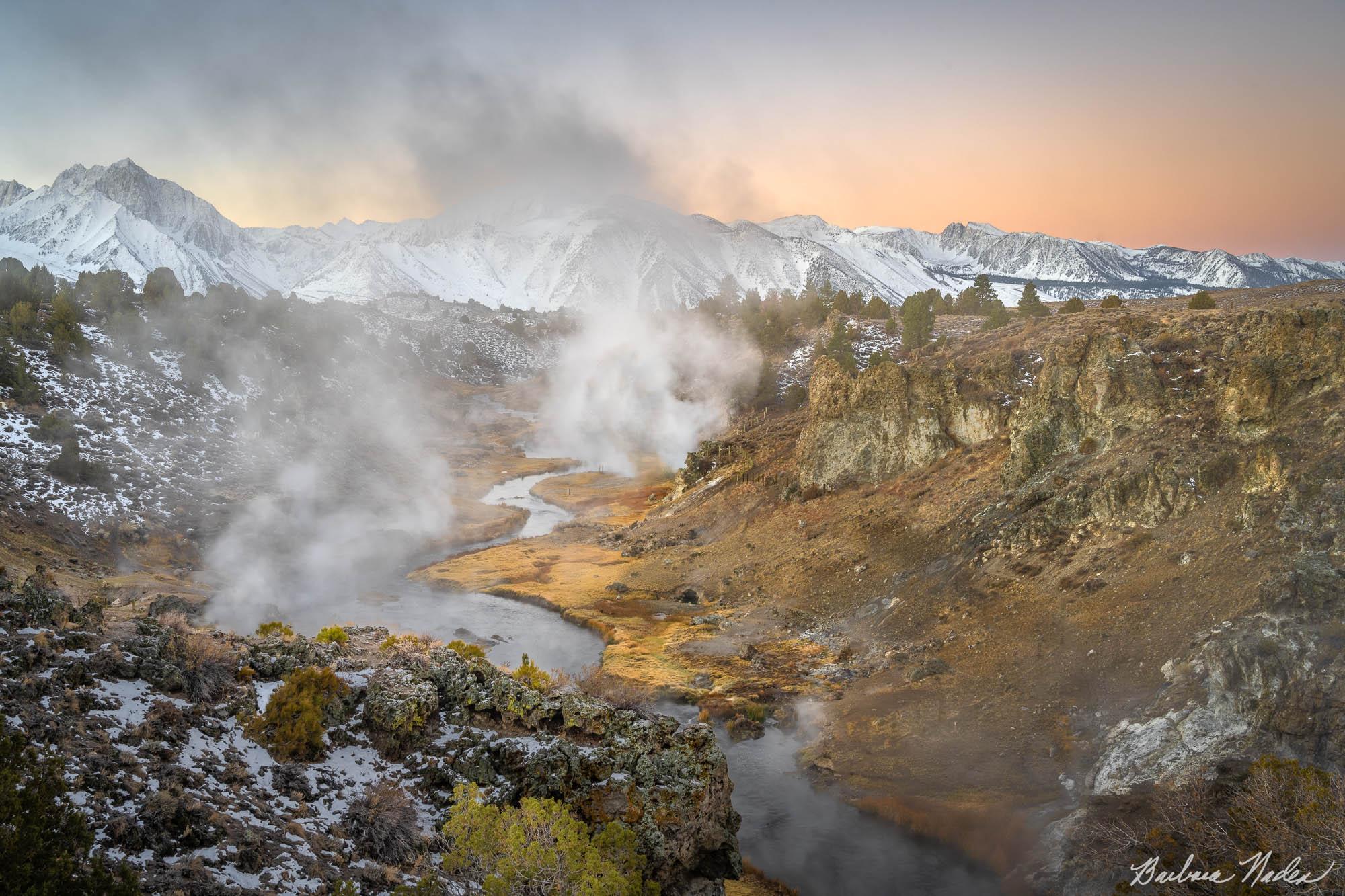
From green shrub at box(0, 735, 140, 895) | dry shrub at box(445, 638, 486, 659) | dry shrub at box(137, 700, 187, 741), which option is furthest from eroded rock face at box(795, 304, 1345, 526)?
green shrub at box(0, 735, 140, 895)

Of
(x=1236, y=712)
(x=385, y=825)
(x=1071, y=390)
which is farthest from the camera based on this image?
(x=1071, y=390)

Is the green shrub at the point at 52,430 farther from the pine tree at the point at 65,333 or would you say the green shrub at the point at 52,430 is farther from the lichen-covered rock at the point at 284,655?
the lichen-covered rock at the point at 284,655

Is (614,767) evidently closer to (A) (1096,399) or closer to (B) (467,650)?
(B) (467,650)

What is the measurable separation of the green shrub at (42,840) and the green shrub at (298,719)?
16.4 feet

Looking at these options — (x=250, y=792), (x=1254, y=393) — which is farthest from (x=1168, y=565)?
(x=250, y=792)

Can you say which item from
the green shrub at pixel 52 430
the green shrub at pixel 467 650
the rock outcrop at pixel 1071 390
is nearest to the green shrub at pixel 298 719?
the green shrub at pixel 467 650

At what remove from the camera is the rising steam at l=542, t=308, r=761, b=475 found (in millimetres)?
111875

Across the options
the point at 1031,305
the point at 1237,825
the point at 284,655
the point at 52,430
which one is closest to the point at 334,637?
the point at 284,655

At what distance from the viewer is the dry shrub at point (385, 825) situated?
1248 centimetres

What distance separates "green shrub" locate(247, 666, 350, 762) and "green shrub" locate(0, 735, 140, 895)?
16.4ft

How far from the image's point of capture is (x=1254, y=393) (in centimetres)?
3306

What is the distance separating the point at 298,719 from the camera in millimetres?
14500

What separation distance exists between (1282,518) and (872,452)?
28080mm
